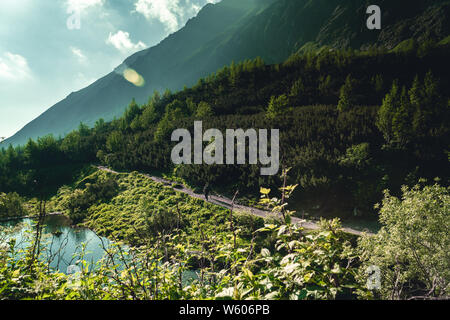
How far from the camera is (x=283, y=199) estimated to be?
257 centimetres

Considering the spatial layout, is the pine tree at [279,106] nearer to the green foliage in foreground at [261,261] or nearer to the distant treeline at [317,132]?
the distant treeline at [317,132]

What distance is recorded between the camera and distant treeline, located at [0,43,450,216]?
31.7 m

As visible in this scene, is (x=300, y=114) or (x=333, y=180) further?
(x=300, y=114)

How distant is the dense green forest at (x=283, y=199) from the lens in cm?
236

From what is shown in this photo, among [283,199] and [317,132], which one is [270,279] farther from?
[317,132]

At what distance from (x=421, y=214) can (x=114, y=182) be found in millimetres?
53004

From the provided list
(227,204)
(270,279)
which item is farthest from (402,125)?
→ (270,279)

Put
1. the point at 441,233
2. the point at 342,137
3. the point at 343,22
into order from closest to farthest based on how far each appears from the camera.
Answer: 1. the point at 441,233
2. the point at 342,137
3. the point at 343,22

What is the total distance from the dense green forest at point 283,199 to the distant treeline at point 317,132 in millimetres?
272

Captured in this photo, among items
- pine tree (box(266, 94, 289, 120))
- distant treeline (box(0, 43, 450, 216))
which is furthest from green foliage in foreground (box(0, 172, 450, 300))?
pine tree (box(266, 94, 289, 120))

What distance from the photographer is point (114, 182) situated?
49.4 meters
